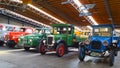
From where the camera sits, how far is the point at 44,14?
23.9 m

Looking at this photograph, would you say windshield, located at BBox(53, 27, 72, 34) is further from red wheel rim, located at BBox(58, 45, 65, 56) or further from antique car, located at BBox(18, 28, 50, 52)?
red wheel rim, located at BBox(58, 45, 65, 56)

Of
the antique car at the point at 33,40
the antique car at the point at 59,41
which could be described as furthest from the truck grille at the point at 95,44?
the antique car at the point at 33,40

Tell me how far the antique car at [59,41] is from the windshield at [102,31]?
2093mm

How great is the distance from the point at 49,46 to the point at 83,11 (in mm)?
9794

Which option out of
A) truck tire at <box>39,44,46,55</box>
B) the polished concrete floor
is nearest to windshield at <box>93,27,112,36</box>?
the polished concrete floor

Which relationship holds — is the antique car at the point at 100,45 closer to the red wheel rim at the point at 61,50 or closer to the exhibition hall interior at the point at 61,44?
the exhibition hall interior at the point at 61,44

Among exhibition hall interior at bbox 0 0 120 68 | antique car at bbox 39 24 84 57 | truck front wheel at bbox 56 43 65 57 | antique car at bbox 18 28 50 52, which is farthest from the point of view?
antique car at bbox 18 28 50 52

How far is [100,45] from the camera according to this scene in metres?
7.79

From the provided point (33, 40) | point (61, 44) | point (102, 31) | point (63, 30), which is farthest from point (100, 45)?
point (33, 40)

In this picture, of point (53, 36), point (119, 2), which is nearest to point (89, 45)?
point (53, 36)

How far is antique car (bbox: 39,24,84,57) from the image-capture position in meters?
9.71

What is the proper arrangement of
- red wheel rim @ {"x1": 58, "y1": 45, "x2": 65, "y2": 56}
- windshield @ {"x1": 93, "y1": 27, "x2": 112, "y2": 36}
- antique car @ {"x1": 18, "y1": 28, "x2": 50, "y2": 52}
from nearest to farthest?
windshield @ {"x1": 93, "y1": 27, "x2": 112, "y2": 36}, red wheel rim @ {"x1": 58, "y1": 45, "x2": 65, "y2": 56}, antique car @ {"x1": 18, "y1": 28, "x2": 50, "y2": 52}

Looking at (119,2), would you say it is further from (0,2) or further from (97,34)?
(0,2)

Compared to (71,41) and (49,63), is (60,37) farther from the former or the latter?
(49,63)
